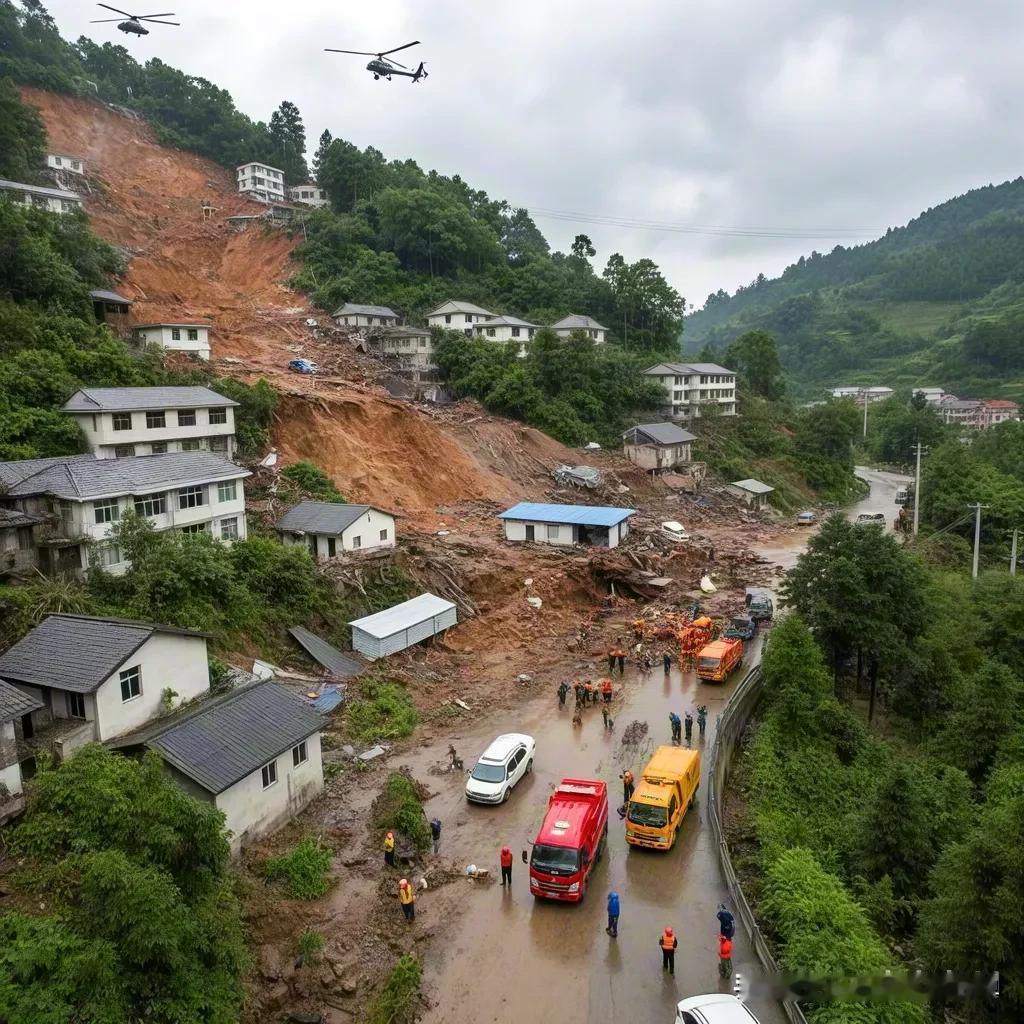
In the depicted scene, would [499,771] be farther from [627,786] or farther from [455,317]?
[455,317]

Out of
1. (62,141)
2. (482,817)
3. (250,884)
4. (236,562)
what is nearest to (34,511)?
(236,562)

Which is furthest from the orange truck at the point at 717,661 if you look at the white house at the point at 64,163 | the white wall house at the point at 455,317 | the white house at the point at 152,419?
the white house at the point at 64,163

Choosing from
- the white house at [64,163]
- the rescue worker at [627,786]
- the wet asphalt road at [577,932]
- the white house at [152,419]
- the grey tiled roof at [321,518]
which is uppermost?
the white house at [64,163]

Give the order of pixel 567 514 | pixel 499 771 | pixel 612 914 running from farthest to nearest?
1. pixel 567 514
2. pixel 499 771
3. pixel 612 914

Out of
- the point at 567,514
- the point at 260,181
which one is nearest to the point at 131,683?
the point at 567,514

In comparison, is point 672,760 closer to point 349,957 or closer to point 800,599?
point 349,957

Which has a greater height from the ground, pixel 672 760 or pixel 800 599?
pixel 800 599

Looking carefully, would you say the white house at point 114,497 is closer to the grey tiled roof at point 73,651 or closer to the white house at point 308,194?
the grey tiled roof at point 73,651
